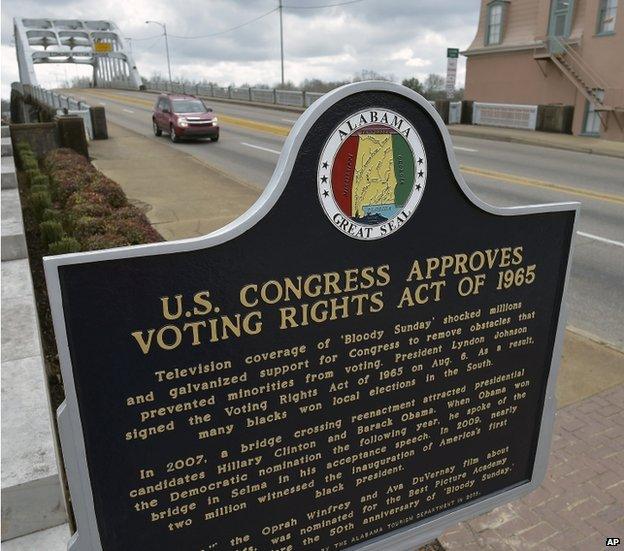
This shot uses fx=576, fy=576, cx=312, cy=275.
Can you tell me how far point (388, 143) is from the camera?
2053mm

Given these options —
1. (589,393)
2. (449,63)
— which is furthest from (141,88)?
(589,393)

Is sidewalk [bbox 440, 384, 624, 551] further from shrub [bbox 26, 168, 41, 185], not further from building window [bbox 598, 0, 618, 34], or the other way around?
building window [bbox 598, 0, 618, 34]

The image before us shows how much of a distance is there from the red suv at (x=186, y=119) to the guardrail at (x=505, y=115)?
1263 cm

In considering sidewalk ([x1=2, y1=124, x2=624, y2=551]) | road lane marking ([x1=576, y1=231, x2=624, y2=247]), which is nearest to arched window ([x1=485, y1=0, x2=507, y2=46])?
road lane marking ([x1=576, y1=231, x2=624, y2=247])

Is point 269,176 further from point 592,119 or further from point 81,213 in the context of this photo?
point 592,119

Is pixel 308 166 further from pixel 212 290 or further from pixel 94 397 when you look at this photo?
pixel 94 397

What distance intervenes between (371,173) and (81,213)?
5.77 m

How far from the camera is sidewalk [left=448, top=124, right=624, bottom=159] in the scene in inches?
749

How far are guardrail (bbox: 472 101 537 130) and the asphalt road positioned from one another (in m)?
3.69

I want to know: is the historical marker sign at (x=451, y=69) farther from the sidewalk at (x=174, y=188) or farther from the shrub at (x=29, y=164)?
the shrub at (x=29, y=164)

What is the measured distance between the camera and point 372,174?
6.63ft

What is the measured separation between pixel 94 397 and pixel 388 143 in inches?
51.7

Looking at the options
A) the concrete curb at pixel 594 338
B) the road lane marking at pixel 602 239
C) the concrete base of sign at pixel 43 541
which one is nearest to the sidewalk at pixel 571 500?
the concrete base of sign at pixel 43 541

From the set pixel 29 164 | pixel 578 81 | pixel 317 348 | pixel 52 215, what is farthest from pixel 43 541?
pixel 578 81
